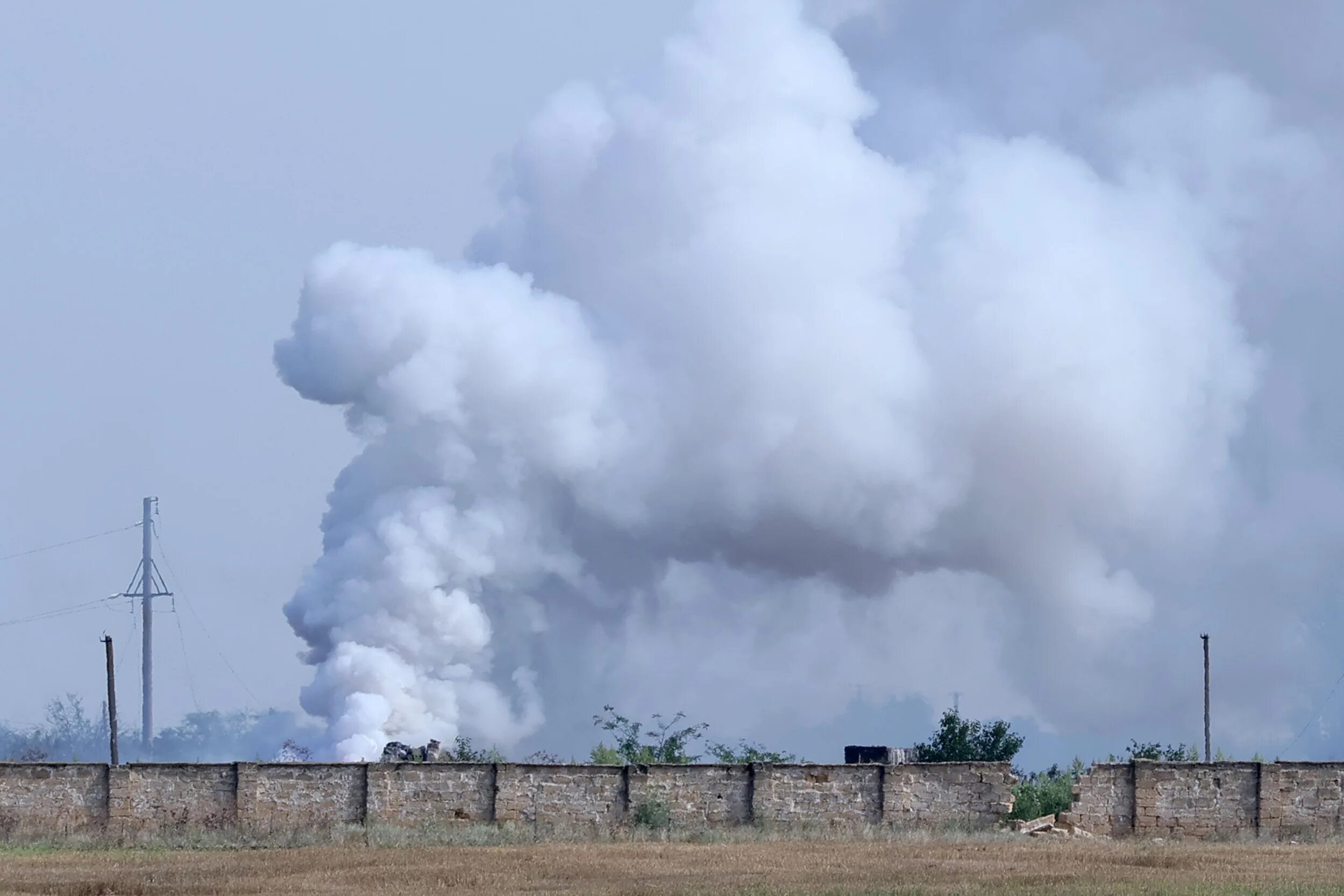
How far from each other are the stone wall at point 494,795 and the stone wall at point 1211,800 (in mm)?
2194

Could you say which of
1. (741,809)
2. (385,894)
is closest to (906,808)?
(741,809)

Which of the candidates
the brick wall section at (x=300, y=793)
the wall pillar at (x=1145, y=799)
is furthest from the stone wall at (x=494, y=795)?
the wall pillar at (x=1145, y=799)

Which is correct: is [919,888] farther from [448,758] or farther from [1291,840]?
[448,758]

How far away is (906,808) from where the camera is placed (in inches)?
1700

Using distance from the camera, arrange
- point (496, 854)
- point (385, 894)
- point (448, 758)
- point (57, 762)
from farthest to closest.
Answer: point (448, 758), point (57, 762), point (496, 854), point (385, 894)

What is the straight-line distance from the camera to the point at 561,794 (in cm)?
4341

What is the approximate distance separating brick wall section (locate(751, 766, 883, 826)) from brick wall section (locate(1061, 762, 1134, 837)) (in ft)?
15.3

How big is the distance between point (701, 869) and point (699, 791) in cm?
1215

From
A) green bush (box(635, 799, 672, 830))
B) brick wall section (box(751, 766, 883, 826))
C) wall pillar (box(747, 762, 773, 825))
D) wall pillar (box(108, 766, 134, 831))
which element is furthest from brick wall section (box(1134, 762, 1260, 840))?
wall pillar (box(108, 766, 134, 831))

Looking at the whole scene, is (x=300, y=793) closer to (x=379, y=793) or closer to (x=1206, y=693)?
(x=379, y=793)

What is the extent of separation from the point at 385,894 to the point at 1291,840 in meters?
23.6

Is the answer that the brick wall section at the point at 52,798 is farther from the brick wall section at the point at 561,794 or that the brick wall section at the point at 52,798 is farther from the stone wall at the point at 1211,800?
the stone wall at the point at 1211,800

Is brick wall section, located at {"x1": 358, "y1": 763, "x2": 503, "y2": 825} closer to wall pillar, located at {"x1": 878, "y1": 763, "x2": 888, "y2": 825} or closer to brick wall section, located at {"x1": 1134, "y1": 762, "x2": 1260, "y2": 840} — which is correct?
wall pillar, located at {"x1": 878, "y1": 763, "x2": 888, "y2": 825}

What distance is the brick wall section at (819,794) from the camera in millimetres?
43188
